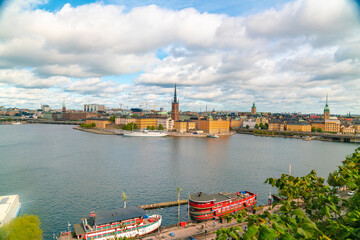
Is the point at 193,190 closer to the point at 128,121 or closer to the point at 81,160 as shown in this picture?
the point at 81,160

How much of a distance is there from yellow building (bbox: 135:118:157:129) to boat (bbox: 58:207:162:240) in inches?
1674

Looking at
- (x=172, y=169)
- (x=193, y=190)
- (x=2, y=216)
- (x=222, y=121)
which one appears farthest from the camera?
(x=222, y=121)

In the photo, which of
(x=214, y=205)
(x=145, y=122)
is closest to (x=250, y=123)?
(x=145, y=122)

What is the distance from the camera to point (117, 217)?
8.52 m

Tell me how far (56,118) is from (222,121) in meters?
66.6

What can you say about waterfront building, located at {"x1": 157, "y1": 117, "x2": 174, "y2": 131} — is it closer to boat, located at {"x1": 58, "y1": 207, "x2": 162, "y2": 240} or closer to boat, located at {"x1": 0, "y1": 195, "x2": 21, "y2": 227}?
boat, located at {"x1": 0, "y1": 195, "x2": 21, "y2": 227}

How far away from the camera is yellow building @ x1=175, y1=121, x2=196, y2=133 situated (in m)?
51.8

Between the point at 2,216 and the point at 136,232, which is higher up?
the point at 2,216

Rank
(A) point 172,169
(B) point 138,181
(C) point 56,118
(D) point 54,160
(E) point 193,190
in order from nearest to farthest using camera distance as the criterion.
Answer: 1. (E) point 193,190
2. (B) point 138,181
3. (A) point 172,169
4. (D) point 54,160
5. (C) point 56,118

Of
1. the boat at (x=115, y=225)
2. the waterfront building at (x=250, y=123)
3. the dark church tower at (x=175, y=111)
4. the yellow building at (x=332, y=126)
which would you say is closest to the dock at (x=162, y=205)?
the boat at (x=115, y=225)

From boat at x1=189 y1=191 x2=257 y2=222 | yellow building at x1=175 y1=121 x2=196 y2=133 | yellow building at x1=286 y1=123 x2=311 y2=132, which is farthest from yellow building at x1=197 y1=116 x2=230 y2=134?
boat at x1=189 y1=191 x2=257 y2=222

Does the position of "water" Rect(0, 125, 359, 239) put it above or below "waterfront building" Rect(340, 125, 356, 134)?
below

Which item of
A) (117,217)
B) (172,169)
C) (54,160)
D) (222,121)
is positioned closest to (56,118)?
(222,121)

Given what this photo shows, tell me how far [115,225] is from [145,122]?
44.1 metres
